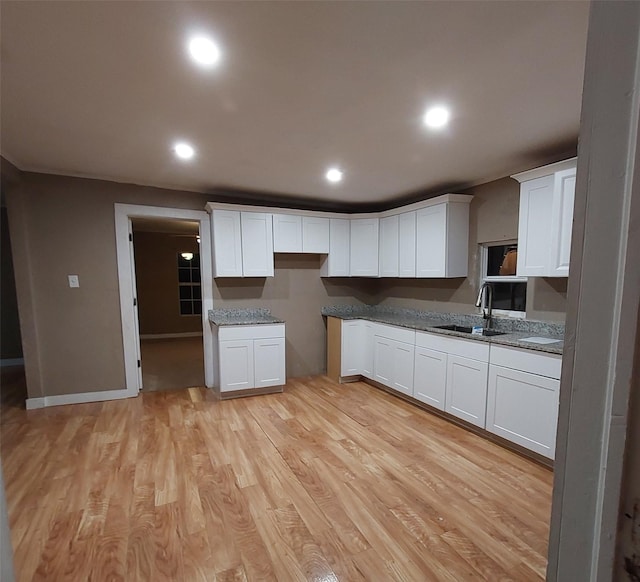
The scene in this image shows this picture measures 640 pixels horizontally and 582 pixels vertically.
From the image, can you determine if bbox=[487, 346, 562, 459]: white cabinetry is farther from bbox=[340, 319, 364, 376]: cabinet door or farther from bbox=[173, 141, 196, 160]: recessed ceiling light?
bbox=[173, 141, 196, 160]: recessed ceiling light

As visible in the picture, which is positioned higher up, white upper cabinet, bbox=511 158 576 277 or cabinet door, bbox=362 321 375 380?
white upper cabinet, bbox=511 158 576 277

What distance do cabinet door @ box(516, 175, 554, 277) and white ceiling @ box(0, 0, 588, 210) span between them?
0.32m

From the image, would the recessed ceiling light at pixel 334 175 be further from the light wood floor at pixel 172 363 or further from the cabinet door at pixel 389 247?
the light wood floor at pixel 172 363

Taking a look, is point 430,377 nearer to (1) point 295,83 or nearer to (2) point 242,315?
(2) point 242,315

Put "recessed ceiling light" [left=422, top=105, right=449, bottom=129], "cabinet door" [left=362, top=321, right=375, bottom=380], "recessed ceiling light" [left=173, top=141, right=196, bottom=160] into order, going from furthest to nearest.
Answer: "cabinet door" [left=362, top=321, right=375, bottom=380], "recessed ceiling light" [left=173, top=141, right=196, bottom=160], "recessed ceiling light" [left=422, top=105, right=449, bottom=129]

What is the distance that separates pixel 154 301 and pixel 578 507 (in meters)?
7.82

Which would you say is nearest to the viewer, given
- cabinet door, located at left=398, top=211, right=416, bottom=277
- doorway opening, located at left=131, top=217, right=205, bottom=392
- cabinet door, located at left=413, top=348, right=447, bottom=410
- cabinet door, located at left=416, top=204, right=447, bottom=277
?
cabinet door, located at left=413, top=348, right=447, bottom=410

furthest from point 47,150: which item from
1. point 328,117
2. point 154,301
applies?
point 154,301

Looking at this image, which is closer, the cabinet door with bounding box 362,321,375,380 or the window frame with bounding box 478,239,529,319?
the window frame with bounding box 478,239,529,319

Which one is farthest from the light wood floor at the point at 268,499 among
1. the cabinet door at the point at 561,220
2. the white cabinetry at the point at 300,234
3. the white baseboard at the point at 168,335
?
the white baseboard at the point at 168,335

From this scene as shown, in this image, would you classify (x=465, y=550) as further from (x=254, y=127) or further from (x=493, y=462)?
(x=254, y=127)

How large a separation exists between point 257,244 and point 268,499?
9.10 ft

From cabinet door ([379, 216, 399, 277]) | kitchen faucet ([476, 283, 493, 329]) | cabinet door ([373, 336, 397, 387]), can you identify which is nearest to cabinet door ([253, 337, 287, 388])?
cabinet door ([373, 336, 397, 387])

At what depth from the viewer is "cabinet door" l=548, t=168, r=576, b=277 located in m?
2.42
